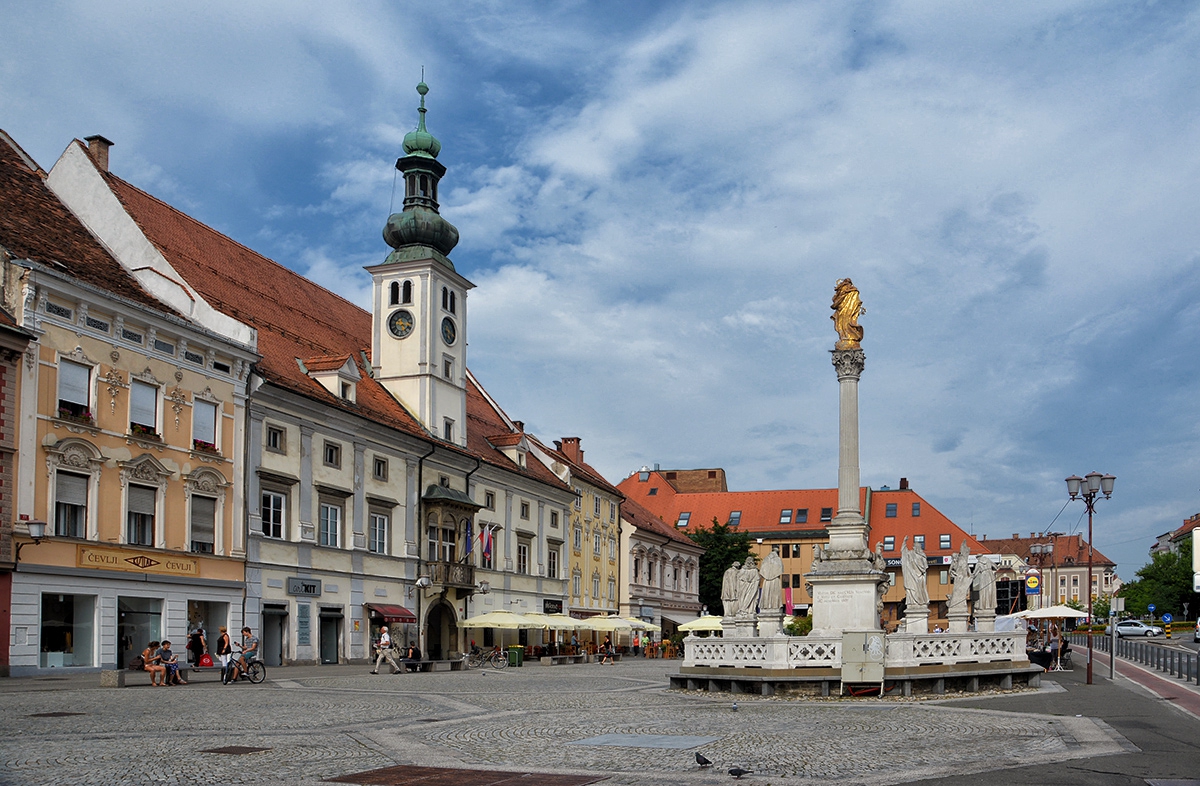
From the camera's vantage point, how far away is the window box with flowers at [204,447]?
1371 inches

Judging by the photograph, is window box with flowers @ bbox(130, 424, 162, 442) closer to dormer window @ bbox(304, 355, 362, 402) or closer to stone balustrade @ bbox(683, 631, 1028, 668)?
dormer window @ bbox(304, 355, 362, 402)

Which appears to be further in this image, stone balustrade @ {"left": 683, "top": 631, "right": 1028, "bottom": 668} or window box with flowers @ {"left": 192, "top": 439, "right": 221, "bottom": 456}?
window box with flowers @ {"left": 192, "top": 439, "right": 221, "bottom": 456}

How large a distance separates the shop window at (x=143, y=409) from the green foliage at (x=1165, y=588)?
105086mm

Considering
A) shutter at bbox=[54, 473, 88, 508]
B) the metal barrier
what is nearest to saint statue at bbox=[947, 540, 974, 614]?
the metal barrier

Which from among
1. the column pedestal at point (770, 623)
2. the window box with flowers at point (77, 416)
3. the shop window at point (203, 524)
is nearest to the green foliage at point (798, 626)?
the column pedestal at point (770, 623)

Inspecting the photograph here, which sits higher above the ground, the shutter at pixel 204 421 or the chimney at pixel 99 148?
the chimney at pixel 99 148

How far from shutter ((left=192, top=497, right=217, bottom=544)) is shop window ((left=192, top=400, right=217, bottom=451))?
1.60 m

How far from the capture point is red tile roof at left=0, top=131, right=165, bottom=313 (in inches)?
1229

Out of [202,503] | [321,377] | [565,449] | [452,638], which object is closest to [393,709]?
[202,503]

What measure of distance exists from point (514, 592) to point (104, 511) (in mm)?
26751

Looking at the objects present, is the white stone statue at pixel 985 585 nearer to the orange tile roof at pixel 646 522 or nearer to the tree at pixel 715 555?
the orange tile roof at pixel 646 522

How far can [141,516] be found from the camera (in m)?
32.8

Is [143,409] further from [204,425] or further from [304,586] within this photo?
[304,586]

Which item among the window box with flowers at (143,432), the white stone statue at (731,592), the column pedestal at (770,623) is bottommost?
the column pedestal at (770,623)
